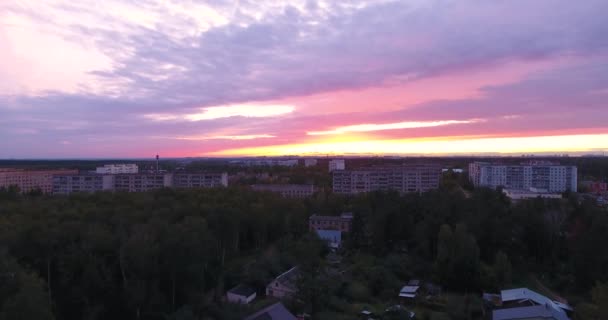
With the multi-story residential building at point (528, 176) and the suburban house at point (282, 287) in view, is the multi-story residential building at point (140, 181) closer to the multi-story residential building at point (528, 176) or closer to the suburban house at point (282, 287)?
the suburban house at point (282, 287)

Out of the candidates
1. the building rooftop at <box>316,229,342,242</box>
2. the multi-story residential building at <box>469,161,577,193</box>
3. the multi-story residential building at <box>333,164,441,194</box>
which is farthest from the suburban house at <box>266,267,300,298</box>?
the multi-story residential building at <box>469,161,577,193</box>

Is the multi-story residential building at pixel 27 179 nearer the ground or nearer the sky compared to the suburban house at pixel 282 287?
nearer the sky

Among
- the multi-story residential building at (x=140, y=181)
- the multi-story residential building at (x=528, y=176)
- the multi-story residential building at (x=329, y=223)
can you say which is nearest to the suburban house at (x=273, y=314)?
the multi-story residential building at (x=329, y=223)

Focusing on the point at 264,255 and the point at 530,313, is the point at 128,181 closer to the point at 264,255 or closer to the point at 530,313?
the point at 264,255

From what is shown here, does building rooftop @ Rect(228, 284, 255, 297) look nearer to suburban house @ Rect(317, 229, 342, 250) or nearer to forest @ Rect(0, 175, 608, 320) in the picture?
forest @ Rect(0, 175, 608, 320)

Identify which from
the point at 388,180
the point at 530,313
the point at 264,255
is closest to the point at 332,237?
the point at 264,255

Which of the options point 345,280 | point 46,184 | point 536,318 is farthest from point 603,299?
point 46,184

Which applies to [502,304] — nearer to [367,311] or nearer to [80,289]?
[367,311]
